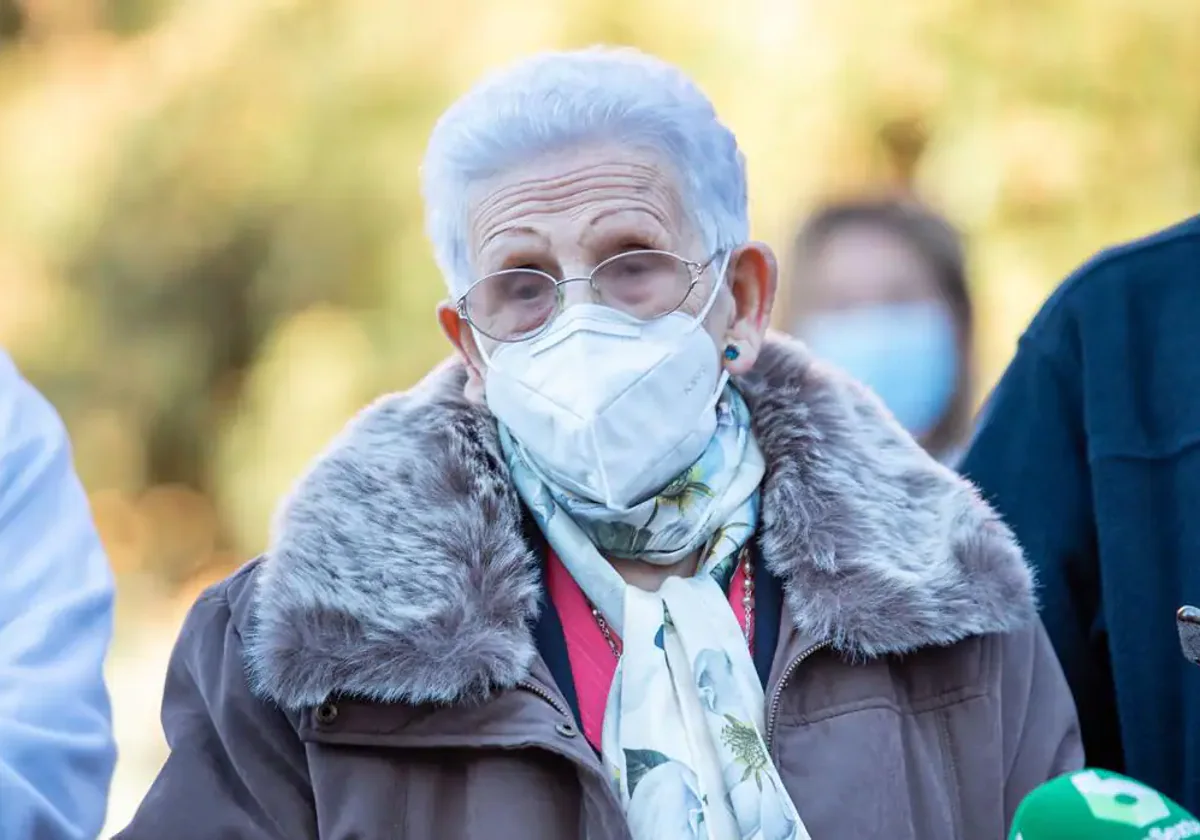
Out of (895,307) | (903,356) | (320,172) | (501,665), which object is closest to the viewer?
(501,665)

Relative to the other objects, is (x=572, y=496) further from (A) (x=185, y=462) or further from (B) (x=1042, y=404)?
(A) (x=185, y=462)

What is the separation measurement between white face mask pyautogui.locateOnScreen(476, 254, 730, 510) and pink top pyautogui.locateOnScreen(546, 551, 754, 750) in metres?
0.15

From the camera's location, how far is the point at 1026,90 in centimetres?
766

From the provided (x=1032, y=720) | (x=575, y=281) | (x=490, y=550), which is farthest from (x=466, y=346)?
(x=1032, y=720)

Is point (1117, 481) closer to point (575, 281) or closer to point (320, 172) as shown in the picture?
point (575, 281)

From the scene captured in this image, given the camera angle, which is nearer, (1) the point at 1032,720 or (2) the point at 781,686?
(2) the point at 781,686

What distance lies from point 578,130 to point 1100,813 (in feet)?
4.07

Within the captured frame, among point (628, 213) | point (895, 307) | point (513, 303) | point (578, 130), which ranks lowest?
point (895, 307)

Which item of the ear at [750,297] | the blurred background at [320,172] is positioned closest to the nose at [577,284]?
the ear at [750,297]

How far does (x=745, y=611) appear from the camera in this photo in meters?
2.38

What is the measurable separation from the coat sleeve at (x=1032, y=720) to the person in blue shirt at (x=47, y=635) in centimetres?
133

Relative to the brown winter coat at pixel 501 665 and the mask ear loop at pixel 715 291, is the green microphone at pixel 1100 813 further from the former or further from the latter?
the mask ear loop at pixel 715 291

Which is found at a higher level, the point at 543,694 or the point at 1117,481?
the point at 1117,481

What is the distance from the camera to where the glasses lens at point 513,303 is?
7.66 ft
